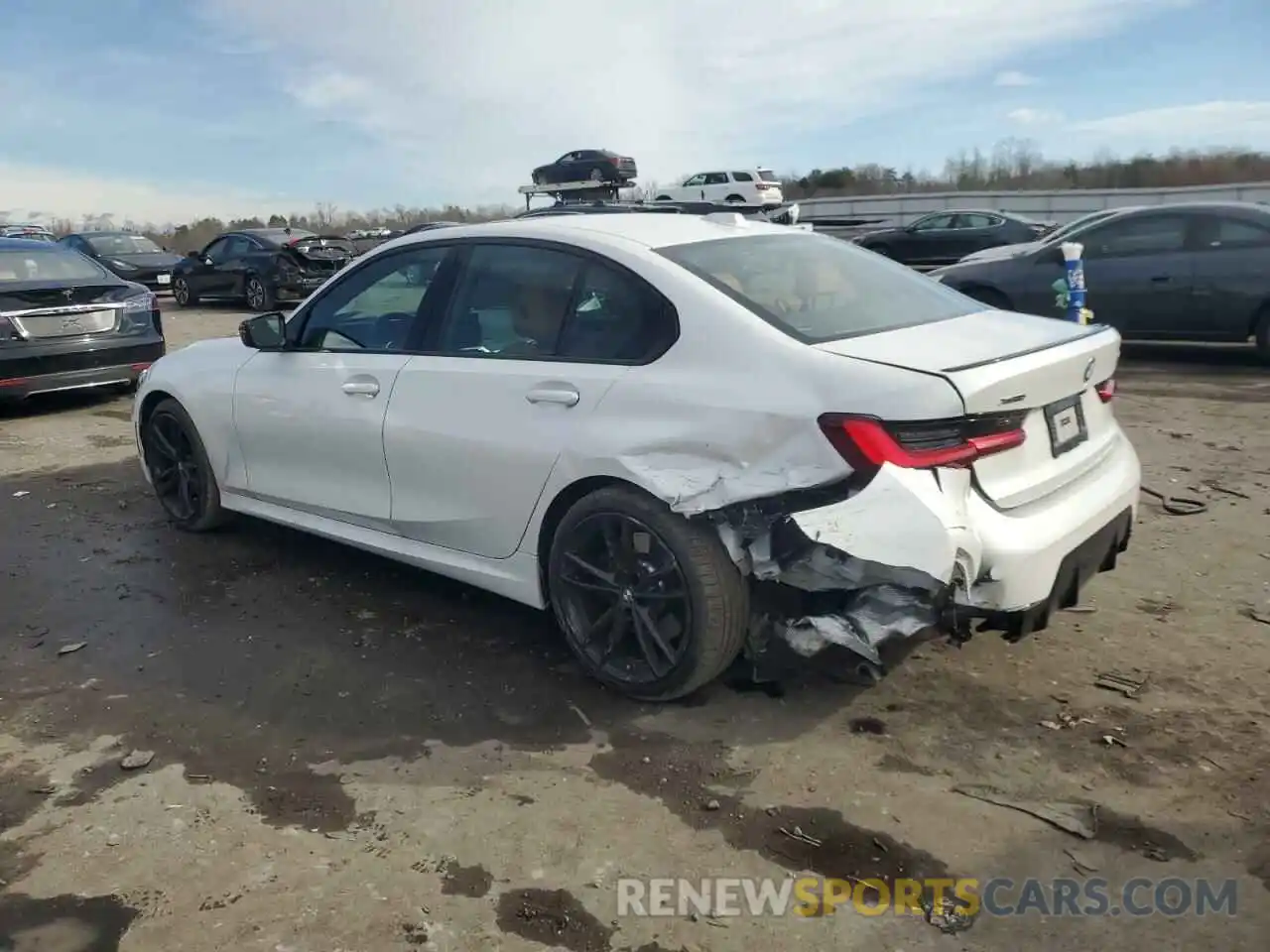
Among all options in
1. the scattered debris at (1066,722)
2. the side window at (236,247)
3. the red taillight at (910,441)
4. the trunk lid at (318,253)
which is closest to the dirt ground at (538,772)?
the scattered debris at (1066,722)

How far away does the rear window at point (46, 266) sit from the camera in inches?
365

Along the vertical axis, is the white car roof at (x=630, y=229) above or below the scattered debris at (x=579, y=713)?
above

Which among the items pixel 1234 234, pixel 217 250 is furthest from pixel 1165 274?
pixel 217 250

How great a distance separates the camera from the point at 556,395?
3.72m

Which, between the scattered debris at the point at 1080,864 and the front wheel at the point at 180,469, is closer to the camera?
the scattered debris at the point at 1080,864

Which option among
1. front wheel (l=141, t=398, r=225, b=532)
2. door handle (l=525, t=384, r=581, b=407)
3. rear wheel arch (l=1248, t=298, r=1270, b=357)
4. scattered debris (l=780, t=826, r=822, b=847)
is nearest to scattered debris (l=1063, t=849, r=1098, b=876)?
scattered debris (l=780, t=826, r=822, b=847)

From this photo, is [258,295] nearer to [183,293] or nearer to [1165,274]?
[183,293]

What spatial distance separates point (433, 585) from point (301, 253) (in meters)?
13.5

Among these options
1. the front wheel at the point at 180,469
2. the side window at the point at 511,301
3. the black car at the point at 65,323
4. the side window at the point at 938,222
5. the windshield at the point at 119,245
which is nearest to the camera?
the side window at the point at 511,301

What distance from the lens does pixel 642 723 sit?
356 cm

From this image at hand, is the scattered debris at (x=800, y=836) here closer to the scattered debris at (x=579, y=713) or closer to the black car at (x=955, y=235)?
the scattered debris at (x=579, y=713)

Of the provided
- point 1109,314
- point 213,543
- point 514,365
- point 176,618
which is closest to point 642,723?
point 514,365

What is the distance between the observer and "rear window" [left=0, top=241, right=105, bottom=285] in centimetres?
928

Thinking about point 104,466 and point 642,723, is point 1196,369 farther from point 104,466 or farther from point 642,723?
point 104,466
